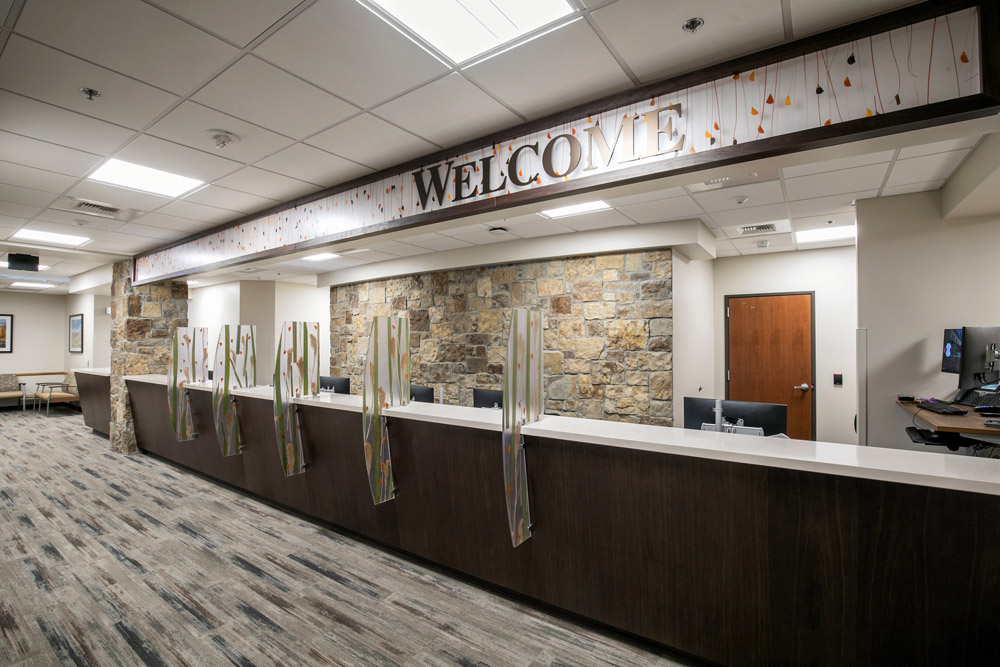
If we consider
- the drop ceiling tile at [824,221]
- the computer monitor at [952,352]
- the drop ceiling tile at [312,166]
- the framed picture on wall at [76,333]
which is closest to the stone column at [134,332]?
the drop ceiling tile at [312,166]

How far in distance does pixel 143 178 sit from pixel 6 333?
31.7ft

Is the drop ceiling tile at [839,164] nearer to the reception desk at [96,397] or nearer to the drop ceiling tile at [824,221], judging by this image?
the drop ceiling tile at [824,221]

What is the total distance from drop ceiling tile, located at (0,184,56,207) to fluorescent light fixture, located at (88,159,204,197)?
2.32ft

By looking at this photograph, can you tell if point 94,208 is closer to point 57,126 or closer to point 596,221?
point 57,126

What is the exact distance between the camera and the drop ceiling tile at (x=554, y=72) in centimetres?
179

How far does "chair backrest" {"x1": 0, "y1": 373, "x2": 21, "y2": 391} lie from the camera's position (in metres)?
8.95

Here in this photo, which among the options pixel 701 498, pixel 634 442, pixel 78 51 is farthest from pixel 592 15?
pixel 78 51

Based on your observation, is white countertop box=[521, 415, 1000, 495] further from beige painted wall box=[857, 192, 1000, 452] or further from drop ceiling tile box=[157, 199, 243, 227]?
drop ceiling tile box=[157, 199, 243, 227]

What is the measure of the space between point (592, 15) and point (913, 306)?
3.52 m

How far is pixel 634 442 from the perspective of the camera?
72.6 inches

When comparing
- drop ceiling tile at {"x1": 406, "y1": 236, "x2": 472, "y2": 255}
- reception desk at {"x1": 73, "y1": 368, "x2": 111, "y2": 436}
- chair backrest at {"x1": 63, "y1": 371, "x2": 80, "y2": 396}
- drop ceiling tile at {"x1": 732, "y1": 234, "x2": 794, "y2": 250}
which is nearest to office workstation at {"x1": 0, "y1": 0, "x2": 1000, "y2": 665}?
drop ceiling tile at {"x1": 406, "y1": 236, "x2": 472, "y2": 255}

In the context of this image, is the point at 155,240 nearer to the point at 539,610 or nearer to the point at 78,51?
the point at 78,51

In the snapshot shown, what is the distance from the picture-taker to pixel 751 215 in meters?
4.05

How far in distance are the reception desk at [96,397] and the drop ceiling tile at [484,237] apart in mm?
5084
